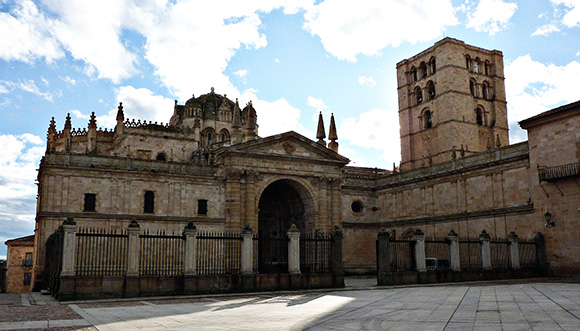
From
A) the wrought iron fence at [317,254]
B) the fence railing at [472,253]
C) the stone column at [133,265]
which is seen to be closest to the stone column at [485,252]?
the fence railing at [472,253]

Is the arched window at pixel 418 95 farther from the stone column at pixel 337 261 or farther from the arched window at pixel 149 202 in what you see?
the stone column at pixel 337 261

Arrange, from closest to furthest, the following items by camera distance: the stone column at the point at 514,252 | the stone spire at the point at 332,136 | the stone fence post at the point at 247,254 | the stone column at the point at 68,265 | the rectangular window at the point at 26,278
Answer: the stone column at the point at 68,265, the stone fence post at the point at 247,254, the stone column at the point at 514,252, the stone spire at the point at 332,136, the rectangular window at the point at 26,278

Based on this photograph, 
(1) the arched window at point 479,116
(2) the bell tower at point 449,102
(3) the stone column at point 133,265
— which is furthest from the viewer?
(1) the arched window at point 479,116

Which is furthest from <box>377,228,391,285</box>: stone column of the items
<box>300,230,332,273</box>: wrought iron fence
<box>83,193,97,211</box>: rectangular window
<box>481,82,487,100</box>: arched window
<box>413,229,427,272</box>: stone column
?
<box>481,82,487,100</box>: arched window

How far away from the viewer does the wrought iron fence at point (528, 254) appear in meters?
29.8

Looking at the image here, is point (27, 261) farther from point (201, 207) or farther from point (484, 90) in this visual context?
point (484, 90)

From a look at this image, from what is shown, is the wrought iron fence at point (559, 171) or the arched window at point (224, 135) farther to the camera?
the arched window at point (224, 135)

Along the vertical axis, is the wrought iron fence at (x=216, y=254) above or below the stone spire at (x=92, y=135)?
below

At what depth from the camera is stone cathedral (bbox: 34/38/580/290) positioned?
29.8m

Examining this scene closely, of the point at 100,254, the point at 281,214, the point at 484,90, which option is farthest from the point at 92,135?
the point at 484,90

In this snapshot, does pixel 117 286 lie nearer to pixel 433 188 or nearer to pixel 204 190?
pixel 204 190

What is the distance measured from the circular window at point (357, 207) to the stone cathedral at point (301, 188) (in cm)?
9

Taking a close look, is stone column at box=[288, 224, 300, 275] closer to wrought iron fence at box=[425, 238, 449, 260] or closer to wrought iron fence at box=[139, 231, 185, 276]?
wrought iron fence at box=[139, 231, 185, 276]

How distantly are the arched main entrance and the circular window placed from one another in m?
4.94
